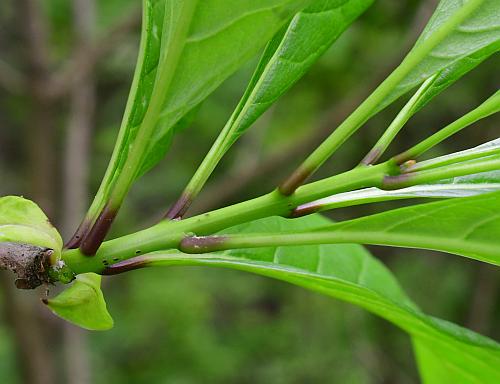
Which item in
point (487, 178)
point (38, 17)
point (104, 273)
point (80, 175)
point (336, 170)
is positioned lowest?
point (104, 273)

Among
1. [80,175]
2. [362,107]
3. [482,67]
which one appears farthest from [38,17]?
[362,107]

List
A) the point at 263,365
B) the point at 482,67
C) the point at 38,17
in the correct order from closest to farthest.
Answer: the point at 38,17
the point at 482,67
the point at 263,365

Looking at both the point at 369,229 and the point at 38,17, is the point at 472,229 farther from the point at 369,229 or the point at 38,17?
the point at 38,17

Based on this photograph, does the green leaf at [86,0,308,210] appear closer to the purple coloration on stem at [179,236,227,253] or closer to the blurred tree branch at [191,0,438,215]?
the purple coloration on stem at [179,236,227,253]

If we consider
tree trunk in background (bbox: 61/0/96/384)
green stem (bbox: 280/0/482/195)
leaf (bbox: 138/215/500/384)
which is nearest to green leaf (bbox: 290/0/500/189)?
green stem (bbox: 280/0/482/195)

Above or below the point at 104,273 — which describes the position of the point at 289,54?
above
